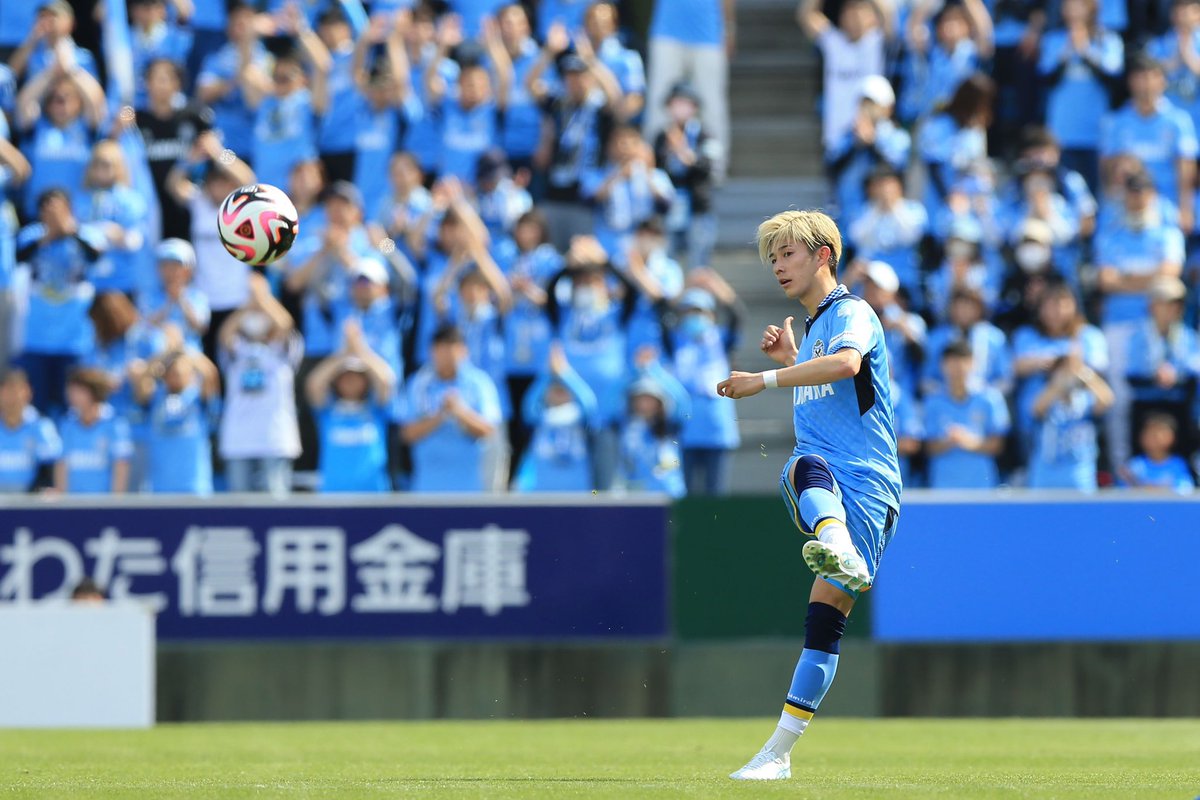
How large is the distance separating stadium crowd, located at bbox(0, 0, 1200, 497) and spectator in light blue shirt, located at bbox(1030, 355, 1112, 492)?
0.02 meters

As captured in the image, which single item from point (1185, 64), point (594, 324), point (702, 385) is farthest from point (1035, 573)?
point (1185, 64)

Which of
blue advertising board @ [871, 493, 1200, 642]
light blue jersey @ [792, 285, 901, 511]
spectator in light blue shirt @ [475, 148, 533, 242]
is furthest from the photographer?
spectator in light blue shirt @ [475, 148, 533, 242]

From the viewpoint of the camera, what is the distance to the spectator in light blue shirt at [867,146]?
1614 centimetres

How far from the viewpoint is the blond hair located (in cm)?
804

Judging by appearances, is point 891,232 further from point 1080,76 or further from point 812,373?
point 812,373

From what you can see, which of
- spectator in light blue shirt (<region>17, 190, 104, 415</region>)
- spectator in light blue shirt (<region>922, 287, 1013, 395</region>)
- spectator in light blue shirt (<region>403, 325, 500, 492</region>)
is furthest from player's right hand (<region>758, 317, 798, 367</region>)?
spectator in light blue shirt (<region>17, 190, 104, 415</region>)

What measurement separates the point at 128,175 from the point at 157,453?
2736 millimetres

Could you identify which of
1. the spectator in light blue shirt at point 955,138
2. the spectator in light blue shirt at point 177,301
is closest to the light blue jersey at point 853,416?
the spectator in light blue shirt at point 177,301

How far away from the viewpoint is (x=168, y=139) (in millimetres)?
16391

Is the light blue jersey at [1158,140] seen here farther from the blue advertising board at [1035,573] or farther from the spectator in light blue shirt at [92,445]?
the spectator in light blue shirt at [92,445]

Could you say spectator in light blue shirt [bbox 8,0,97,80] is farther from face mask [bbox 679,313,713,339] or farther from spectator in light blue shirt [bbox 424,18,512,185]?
face mask [bbox 679,313,713,339]

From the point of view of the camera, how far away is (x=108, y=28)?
17234 millimetres

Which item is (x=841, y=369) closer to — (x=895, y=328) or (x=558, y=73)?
(x=895, y=328)

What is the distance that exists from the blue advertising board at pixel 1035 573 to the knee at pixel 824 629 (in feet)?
18.1
